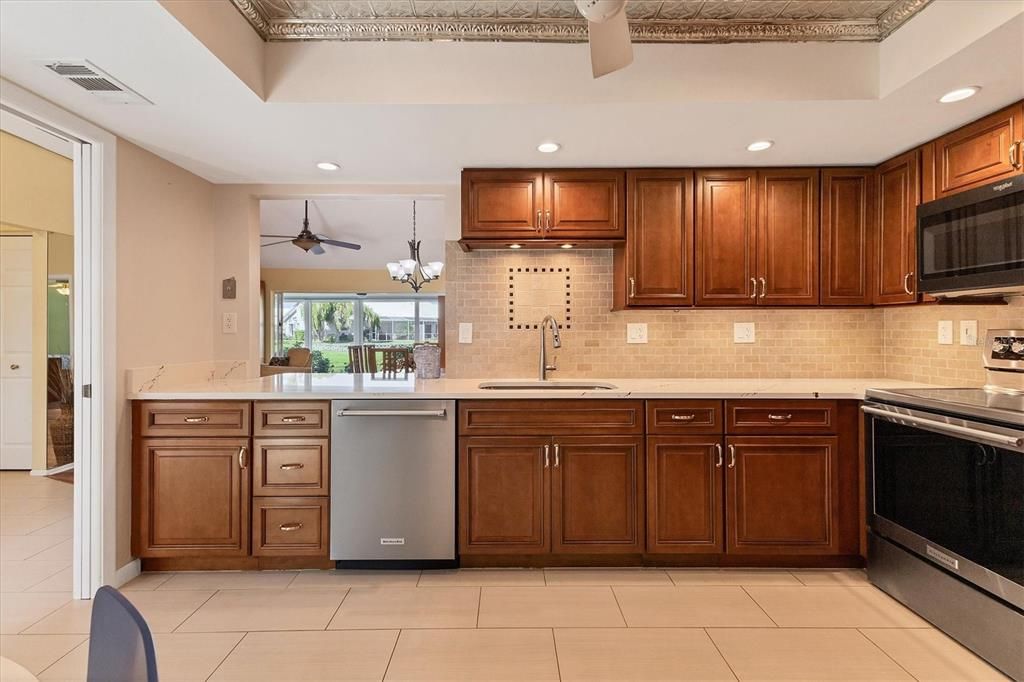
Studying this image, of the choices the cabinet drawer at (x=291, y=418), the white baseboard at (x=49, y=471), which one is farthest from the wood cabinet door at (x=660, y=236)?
the white baseboard at (x=49, y=471)

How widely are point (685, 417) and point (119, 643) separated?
239 centimetres

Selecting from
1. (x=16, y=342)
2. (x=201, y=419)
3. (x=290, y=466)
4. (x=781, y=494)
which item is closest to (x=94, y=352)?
(x=201, y=419)

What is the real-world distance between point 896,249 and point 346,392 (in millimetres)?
2874

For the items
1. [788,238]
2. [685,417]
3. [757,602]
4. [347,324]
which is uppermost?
[788,238]

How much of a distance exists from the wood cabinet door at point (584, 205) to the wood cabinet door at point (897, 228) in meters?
1.36

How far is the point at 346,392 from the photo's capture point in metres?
2.71

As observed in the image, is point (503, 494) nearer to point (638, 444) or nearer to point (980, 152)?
point (638, 444)

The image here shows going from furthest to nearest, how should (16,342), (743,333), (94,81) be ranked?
(16,342), (743,333), (94,81)

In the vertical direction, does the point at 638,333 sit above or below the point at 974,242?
below

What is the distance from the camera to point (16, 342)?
4918mm

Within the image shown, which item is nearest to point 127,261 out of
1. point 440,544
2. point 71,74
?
point 71,74

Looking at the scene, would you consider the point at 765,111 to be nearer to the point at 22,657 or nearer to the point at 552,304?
the point at 552,304

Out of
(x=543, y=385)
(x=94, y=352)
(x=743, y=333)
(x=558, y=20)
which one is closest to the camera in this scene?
(x=558, y=20)

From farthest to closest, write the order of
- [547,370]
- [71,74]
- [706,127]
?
[547,370], [706,127], [71,74]
